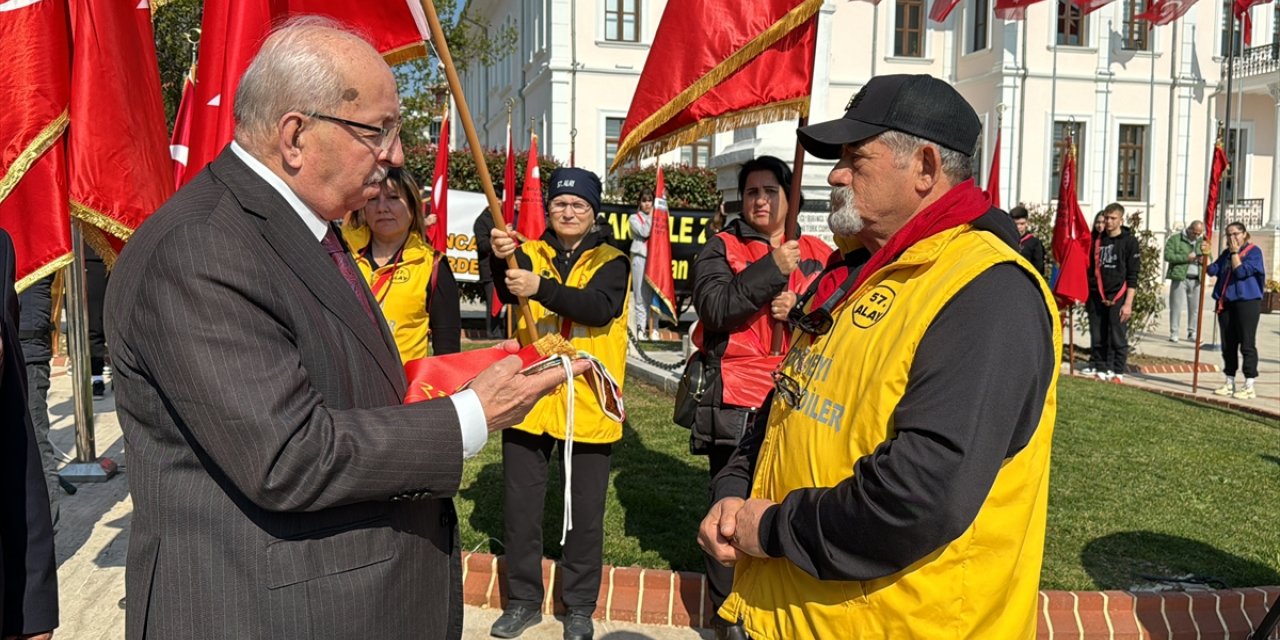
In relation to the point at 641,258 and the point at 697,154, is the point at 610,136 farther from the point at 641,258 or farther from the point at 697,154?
the point at 641,258

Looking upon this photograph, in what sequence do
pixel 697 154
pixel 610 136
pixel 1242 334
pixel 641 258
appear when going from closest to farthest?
1. pixel 1242 334
2. pixel 641 258
3. pixel 697 154
4. pixel 610 136

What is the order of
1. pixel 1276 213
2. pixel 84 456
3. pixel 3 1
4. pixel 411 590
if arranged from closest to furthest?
pixel 411 590, pixel 3 1, pixel 84 456, pixel 1276 213

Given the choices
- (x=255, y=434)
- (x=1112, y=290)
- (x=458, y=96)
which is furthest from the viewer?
(x=1112, y=290)

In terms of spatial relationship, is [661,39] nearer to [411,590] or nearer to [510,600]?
[510,600]

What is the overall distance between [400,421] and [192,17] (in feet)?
49.1

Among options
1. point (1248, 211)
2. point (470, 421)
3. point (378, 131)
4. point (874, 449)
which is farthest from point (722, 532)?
point (1248, 211)

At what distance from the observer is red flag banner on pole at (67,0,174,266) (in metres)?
4.19

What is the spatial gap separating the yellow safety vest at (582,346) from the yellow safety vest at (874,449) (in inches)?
86.3

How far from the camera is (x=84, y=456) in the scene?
6.87 m

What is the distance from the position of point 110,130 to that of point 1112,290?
11.5 metres

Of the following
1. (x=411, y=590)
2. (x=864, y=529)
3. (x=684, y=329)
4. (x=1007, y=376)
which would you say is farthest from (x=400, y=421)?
(x=684, y=329)

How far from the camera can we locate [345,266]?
2234 millimetres

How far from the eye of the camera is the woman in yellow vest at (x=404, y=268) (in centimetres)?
457

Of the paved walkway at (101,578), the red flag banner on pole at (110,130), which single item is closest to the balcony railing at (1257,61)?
the paved walkway at (101,578)
